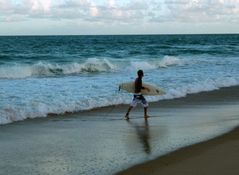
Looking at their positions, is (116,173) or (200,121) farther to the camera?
(200,121)

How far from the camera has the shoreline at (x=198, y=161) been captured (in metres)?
6.86

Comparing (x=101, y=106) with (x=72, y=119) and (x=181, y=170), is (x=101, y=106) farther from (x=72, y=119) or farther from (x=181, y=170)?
(x=181, y=170)

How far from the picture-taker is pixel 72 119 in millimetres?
11844

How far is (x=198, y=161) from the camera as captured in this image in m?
7.41

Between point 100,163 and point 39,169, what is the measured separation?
86 centimetres

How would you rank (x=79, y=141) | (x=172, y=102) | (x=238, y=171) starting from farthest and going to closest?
(x=172, y=102) < (x=79, y=141) < (x=238, y=171)

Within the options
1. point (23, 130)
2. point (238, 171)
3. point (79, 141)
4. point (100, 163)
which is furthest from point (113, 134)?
point (238, 171)

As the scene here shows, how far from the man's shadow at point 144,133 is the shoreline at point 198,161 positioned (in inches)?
22.9

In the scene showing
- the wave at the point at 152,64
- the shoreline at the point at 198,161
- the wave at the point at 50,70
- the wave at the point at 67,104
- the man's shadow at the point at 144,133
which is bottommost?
the wave at the point at 152,64

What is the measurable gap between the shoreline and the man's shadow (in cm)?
58

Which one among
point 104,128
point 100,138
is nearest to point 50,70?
point 104,128

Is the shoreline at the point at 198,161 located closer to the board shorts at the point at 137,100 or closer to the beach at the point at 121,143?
the beach at the point at 121,143

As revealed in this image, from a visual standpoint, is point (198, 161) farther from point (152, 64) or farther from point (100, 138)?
point (152, 64)

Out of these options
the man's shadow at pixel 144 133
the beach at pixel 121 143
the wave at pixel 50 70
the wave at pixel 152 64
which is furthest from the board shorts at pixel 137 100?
the wave at pixel 152 64
